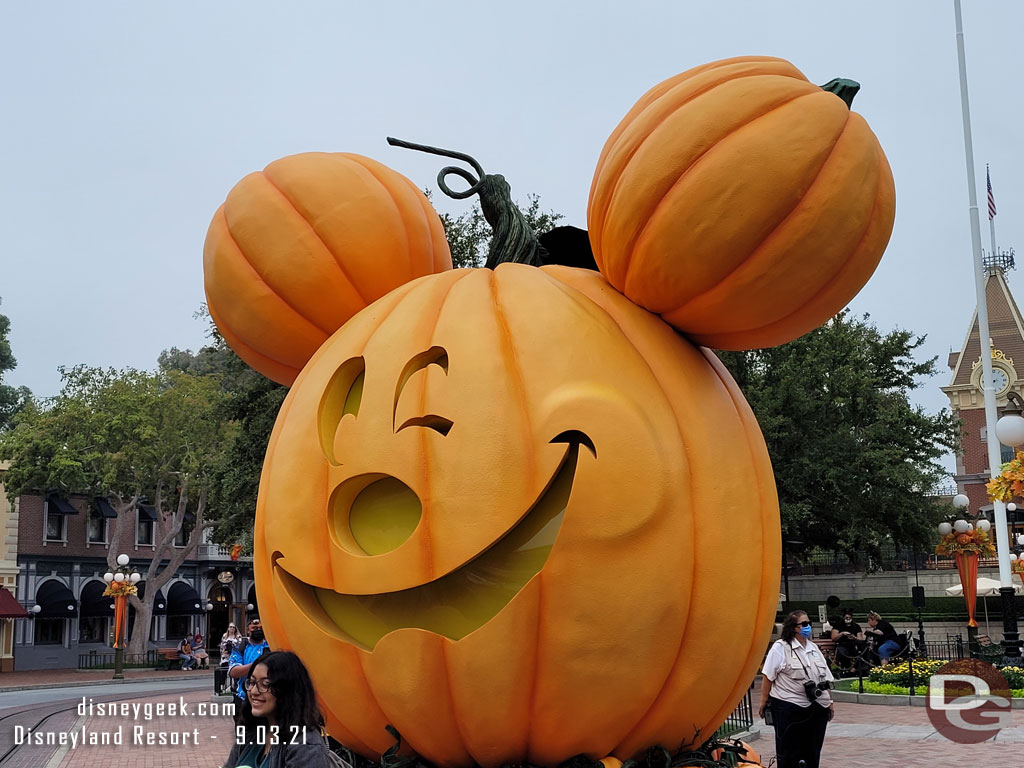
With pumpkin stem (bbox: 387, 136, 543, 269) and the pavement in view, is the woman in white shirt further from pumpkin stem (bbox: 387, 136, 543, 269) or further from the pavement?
pumpkin stem (bbox: 387, 136, 543, 269)

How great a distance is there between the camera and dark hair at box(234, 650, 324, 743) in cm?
279

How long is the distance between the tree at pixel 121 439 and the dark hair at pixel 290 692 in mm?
29271

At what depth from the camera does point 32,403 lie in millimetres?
33844

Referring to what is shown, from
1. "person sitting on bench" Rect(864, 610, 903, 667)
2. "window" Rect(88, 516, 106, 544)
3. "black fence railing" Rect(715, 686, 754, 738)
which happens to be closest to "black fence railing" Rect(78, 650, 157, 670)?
"window" Rect(88, 516, 106, 544)

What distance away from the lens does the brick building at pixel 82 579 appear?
35719 mm

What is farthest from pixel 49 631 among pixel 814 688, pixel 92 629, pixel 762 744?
pixel 814 688

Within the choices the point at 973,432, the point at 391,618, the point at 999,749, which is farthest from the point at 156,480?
the point at 973,432

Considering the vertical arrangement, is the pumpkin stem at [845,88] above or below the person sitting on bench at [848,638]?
above

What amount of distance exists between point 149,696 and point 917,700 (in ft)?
48.3

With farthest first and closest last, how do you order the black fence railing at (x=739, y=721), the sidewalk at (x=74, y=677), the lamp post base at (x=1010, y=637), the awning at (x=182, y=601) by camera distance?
the awning at (x=182, y=601), the sidewalk at (x=74, y=677), the lamp post base at (x=1010, y=637), the black fence railing at (x=739, y=721)

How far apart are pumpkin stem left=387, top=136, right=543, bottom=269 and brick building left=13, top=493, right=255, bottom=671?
30.2 meters

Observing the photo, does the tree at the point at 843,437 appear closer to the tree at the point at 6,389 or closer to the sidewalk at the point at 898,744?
the sidewalk at the point at 898,744

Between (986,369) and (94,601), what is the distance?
31.7 metres

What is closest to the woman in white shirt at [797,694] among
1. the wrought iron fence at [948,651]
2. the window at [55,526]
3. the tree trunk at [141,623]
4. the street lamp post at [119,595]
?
the wrought iron fence at [948,651]
